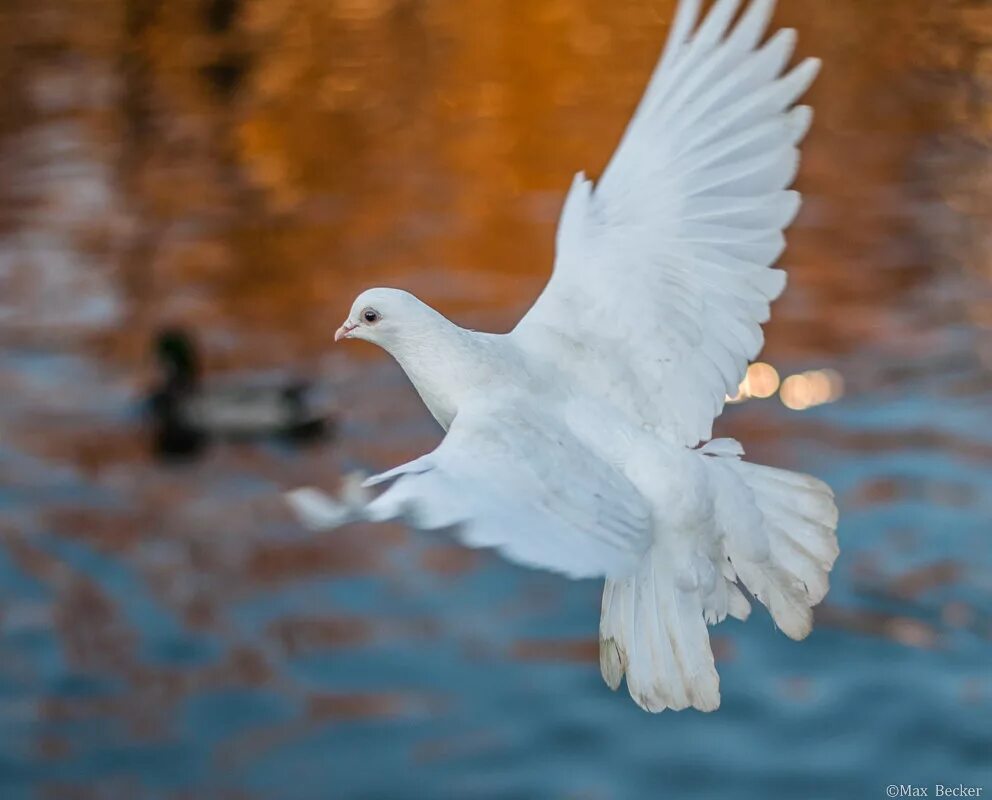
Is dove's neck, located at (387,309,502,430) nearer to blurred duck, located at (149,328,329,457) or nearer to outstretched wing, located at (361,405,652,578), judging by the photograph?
outstretched wing, located at (361,405,652,578)

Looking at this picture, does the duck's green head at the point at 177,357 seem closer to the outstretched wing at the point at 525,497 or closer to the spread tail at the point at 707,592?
the spread tail at the point at 707,592

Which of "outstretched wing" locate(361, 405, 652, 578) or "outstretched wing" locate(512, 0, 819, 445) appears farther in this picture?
"outstretched wing" locate(512, 0, 819, 445)

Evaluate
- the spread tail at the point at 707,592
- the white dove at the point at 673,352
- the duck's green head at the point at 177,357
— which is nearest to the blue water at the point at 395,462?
the duck's green head at the point at 177,357

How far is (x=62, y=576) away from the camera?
19328 millimetres

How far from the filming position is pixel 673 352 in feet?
14.0

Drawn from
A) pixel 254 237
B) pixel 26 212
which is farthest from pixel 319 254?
pixel 26 212

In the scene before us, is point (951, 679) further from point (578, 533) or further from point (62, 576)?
point (578, 533)

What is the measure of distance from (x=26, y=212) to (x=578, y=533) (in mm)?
26892

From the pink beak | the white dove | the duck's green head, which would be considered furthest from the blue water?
the pink beak

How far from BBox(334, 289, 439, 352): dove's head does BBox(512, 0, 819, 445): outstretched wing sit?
0.30 meters

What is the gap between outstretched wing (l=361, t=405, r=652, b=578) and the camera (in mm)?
3252

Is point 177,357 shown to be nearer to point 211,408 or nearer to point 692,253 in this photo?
point 211,408

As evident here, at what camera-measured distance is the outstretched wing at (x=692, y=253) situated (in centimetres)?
423

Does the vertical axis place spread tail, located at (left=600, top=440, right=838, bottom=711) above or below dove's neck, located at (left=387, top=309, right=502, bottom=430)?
below
